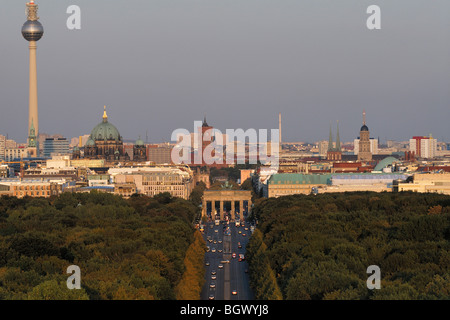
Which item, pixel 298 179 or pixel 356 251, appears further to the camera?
pixel 298 179

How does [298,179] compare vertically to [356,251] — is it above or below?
above

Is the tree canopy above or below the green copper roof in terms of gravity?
below

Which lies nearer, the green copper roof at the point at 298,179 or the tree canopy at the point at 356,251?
the tree canopy at the point at 356,251

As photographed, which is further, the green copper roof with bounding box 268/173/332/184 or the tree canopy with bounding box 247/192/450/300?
the green copper roof with bounding box 268/173/332/184

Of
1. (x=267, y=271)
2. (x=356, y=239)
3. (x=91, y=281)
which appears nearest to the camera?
(x=91, y=281)

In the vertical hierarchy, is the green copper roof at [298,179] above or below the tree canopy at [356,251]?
above
